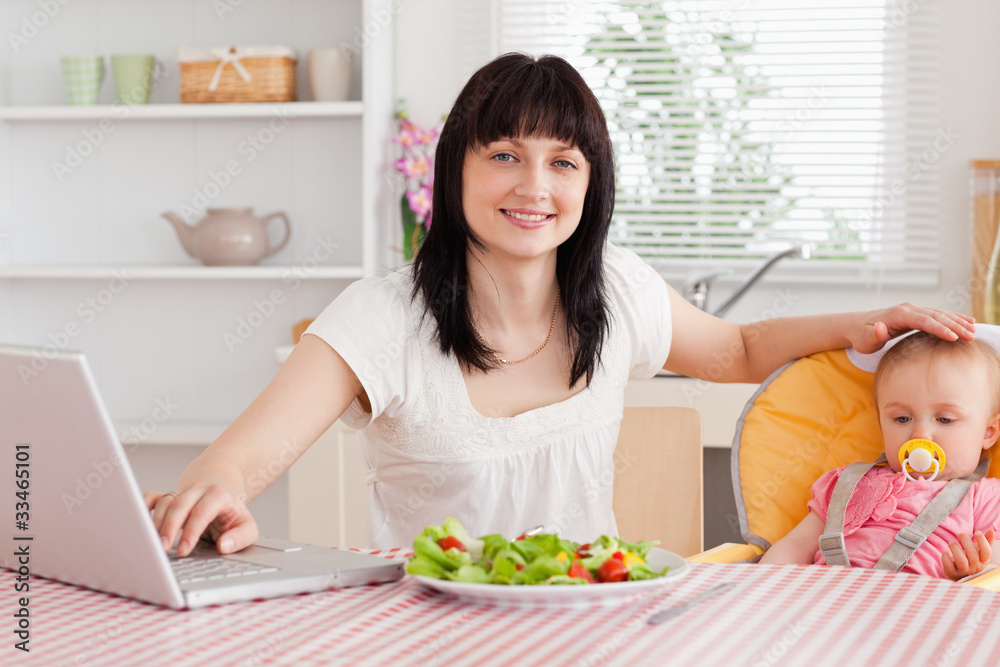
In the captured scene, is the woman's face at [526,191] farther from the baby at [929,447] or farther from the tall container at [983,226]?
the tall container at [983,226]

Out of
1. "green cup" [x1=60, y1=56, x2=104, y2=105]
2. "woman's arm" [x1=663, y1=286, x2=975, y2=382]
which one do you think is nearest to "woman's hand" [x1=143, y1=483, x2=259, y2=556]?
"woman's arm" [x1=663, y1=286, x2=975, y2=382]

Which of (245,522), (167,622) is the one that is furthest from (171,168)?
(167,622)

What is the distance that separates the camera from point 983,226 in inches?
98.1

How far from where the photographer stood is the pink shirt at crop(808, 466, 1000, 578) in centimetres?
134

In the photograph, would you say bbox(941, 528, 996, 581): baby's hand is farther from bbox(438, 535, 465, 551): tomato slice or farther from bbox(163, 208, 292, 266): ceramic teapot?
bbox(163, 208, 292, 266): ceramic teapot

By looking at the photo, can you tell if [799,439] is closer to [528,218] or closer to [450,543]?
[528,218]

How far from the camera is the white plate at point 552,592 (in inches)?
32.7

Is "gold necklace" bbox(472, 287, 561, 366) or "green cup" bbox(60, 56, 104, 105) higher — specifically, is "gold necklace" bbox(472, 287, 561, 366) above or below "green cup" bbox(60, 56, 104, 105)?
below

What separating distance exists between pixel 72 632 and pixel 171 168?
2.27 metres

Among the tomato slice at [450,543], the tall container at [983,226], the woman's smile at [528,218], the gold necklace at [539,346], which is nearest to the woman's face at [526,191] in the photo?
the woman's smile at [528,218]

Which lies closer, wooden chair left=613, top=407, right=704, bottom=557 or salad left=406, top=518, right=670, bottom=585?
salad left=406, top=518, right=670, bottom=585

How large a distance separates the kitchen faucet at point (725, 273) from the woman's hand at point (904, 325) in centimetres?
99

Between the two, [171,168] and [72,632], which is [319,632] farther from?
[171,168]

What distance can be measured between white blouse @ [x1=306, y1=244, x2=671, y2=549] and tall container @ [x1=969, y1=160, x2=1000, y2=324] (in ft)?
4.38
